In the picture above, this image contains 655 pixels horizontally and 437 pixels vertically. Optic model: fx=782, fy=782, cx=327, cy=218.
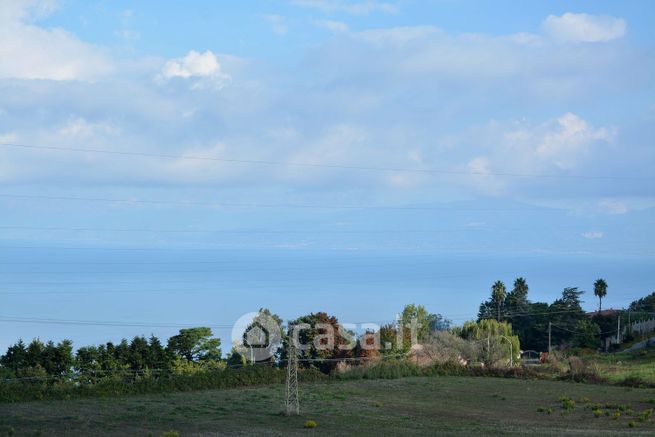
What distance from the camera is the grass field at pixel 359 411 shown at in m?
29.8

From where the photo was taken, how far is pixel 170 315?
190m

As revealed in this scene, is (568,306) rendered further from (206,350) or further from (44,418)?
(44,418)

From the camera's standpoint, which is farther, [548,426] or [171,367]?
[171,367]

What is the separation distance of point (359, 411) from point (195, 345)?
16213 mm

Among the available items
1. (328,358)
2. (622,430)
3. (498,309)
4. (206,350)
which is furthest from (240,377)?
(498,309)

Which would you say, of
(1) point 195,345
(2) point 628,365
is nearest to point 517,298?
(2) point 628,365

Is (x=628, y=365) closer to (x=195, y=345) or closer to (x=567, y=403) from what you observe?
(x=567, y=403)

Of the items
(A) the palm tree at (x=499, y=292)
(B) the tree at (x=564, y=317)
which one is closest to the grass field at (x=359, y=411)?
(B) the tree at (x=564, y=317)

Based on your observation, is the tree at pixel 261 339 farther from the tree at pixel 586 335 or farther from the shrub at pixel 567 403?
the tree at pixel 586 335

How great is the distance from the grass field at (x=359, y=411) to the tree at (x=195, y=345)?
18.1 feet

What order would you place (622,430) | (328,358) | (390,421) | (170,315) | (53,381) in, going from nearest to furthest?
(622,430) < (390,421) < (53,381) < (328,358) < (170,315)

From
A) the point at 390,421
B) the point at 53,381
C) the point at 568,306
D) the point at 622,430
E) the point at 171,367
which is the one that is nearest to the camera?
the point at 622,430

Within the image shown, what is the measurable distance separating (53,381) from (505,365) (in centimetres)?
3297

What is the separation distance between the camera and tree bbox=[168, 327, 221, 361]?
160 ft
